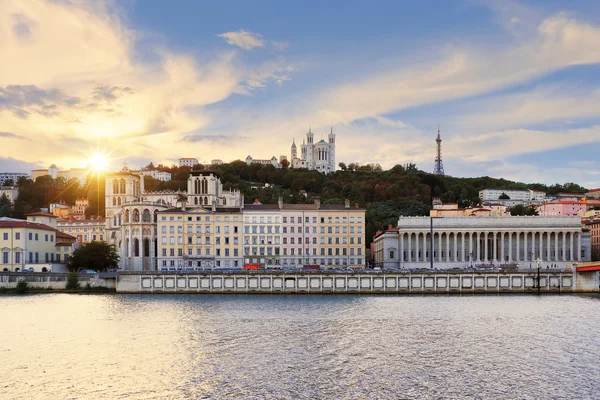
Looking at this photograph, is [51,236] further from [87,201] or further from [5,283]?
[87,201]

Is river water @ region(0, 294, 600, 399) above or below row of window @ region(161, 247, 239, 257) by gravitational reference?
below

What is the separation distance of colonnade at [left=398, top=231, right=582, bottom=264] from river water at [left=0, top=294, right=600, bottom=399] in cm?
4922

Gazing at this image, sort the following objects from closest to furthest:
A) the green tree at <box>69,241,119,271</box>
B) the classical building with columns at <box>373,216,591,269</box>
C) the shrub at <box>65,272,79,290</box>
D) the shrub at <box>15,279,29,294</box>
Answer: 1. the shrub at <box>15,279,29,294</box>
2. the shrub at <box>65,272,79,290</box>
3. the green tree at <box>69,241,119,271</box>
4. the classical building with columns at <box>373,216,591,269</box>

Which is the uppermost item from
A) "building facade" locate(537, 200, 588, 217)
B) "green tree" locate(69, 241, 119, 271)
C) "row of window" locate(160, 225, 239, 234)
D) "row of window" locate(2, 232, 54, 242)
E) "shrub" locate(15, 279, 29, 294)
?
"building facade" locate(537, 200, 588, 217)

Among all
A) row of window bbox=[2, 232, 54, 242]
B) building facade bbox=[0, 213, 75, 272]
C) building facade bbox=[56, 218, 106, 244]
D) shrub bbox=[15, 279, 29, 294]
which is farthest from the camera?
building facade bbox=[56, 218, 106, 244]

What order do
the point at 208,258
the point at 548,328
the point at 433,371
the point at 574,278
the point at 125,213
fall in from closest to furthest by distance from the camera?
1. the point at 433,371
2. the point at 548,328
3. the point at 574,278
4. the point at 208,258
5. the point at 125,213

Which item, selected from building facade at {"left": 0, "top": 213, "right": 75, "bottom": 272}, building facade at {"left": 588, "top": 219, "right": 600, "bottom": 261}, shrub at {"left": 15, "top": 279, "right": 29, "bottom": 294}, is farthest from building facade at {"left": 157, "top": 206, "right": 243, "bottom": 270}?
building facade at {"left": 588, "top": 219, "right": 600, "bottom": 261}

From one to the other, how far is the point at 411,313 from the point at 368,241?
287 feet

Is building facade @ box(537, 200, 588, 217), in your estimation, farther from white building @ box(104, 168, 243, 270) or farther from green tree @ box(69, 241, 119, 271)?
green tree @ box(69, 241, 119, 271)

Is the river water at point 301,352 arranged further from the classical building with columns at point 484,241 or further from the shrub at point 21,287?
the classical building with columns at point 484,241

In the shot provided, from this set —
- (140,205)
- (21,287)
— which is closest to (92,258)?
(21,287)

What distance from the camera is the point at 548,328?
49625 millimetres

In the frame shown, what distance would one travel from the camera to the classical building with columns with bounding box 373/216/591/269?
11469 centimetres

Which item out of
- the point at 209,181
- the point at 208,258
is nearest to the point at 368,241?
the point at 209,181
